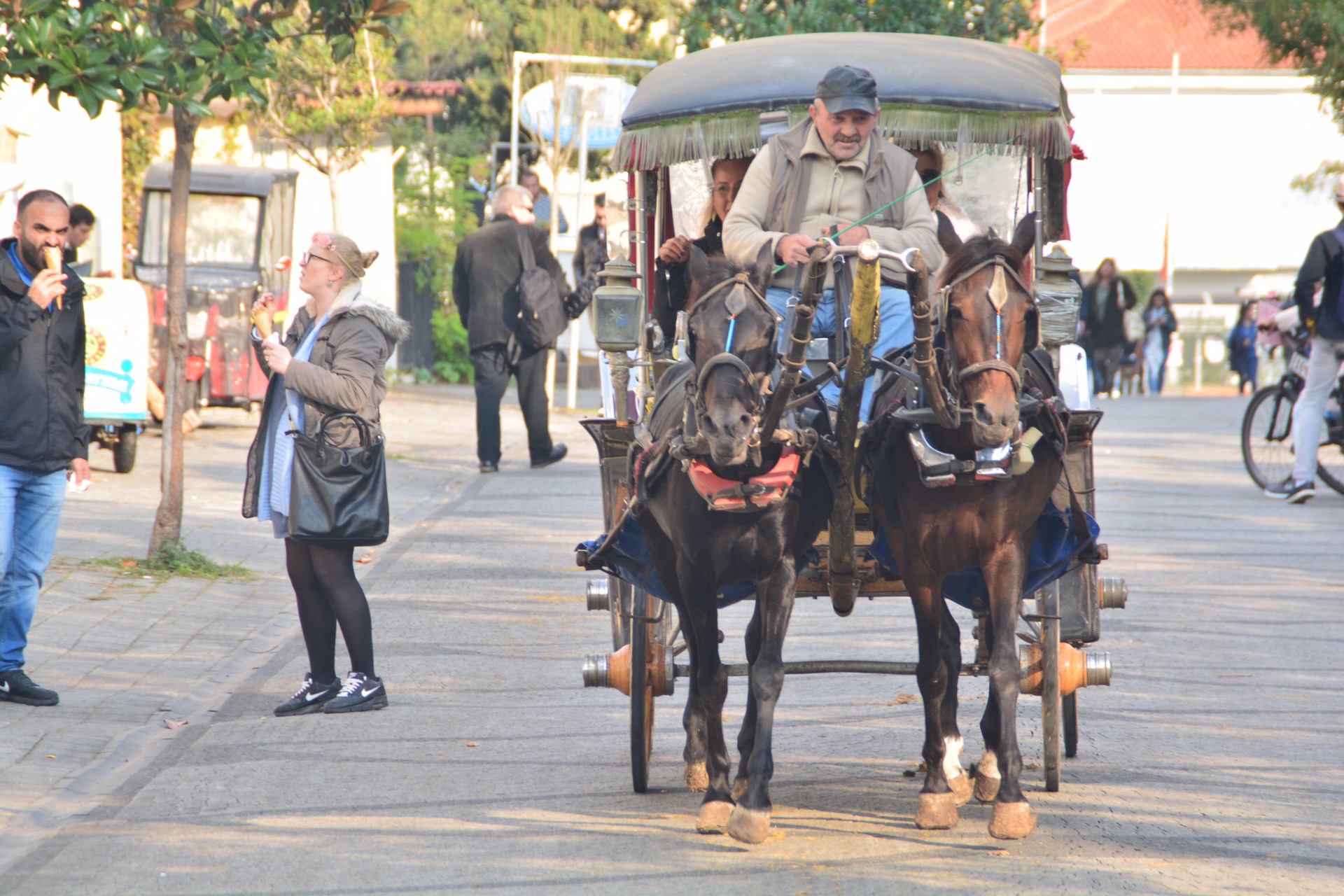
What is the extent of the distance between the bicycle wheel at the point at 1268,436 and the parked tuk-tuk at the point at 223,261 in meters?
9.64

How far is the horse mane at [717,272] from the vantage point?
479cm

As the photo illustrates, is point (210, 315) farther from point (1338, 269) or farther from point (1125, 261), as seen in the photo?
point (1125, 261)

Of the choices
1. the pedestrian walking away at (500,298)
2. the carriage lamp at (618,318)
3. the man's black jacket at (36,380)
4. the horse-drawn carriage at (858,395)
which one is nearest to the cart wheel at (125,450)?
the pedestrian walking away at (500,298)

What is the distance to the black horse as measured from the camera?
4551 mm

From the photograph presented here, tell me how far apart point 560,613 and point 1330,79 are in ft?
31.8

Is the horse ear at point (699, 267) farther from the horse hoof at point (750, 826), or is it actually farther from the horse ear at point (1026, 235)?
the horse hoof at point (750, 826)

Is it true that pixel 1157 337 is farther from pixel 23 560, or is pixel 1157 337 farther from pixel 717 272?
pixel 717 272

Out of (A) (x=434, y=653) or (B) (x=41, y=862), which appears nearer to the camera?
(B) (x=41, y=862)

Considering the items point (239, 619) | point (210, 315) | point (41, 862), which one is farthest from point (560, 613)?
point (210, 315)

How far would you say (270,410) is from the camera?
23.1 feet

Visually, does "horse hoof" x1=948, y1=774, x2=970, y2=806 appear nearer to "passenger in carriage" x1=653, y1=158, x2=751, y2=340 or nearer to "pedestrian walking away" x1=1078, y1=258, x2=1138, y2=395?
"passenger in carriage" x1=653, y1=158, x2=751, y2=340

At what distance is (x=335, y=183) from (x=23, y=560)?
17422 millimetres

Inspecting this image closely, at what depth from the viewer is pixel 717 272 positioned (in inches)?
190

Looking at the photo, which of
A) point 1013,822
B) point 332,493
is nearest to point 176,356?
point 332,493
